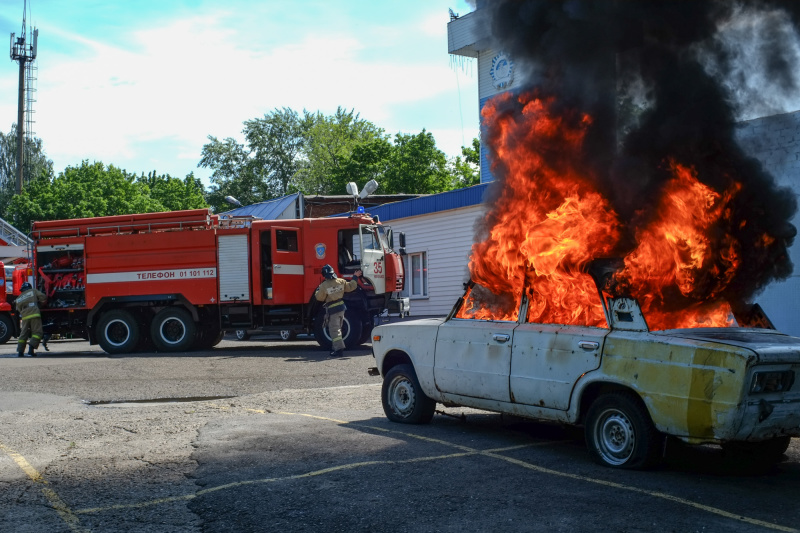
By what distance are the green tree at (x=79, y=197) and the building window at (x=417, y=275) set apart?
41.3m

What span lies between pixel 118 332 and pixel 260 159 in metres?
56.3

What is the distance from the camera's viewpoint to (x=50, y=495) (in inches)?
217

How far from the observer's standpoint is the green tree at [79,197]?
201 ft

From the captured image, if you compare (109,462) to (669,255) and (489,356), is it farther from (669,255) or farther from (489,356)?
(669,255)

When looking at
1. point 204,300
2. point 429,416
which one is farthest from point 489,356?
point 204,300

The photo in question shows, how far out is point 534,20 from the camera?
8250 mm

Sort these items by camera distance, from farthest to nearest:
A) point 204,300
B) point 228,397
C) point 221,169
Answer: point 221,169 → point 204,300 → point 228,397

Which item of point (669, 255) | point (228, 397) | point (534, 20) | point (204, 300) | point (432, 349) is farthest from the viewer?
point (204, 300)

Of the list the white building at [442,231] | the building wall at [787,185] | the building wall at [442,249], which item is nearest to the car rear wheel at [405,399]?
the building wall at [787,185]

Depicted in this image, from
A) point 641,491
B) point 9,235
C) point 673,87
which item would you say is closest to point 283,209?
point 9,235

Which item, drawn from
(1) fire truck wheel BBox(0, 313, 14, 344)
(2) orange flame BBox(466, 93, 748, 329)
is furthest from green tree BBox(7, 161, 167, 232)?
(2) orange flame BBox(466, 93, 748, 329)

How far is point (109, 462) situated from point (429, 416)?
3129 mm

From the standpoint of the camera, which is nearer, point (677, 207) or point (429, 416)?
point (677, 207)

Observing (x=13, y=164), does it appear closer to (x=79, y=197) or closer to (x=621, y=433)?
(x=79, y=197)
